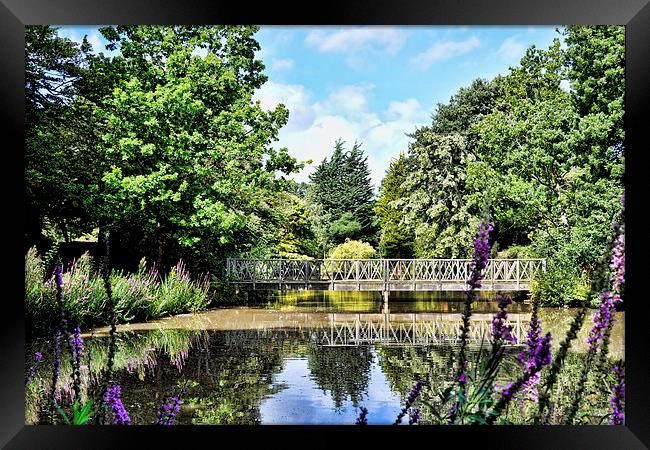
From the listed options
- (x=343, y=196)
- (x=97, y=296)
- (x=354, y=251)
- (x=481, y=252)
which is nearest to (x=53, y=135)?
(x=97, y=296)

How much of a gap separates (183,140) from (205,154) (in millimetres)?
516

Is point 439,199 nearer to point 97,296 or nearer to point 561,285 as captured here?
point 561,285

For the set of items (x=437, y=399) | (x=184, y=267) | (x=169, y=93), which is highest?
(x=169, y=93)

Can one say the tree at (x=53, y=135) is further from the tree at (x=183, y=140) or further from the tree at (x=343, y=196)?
the tree at (x=343, y=196)

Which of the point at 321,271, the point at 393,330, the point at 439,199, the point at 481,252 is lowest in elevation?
the point at 393,330

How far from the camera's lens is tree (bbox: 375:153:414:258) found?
2061 cm

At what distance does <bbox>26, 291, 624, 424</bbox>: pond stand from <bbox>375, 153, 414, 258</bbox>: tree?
943 cm

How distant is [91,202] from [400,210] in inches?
487

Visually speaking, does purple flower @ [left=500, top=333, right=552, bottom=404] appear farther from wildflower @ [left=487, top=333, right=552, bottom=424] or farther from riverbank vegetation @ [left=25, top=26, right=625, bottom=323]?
riverbank vegetation @ [left=25, top=26, right=625, bottom=323]

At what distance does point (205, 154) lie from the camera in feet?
37.0

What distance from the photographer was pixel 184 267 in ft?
38.7
